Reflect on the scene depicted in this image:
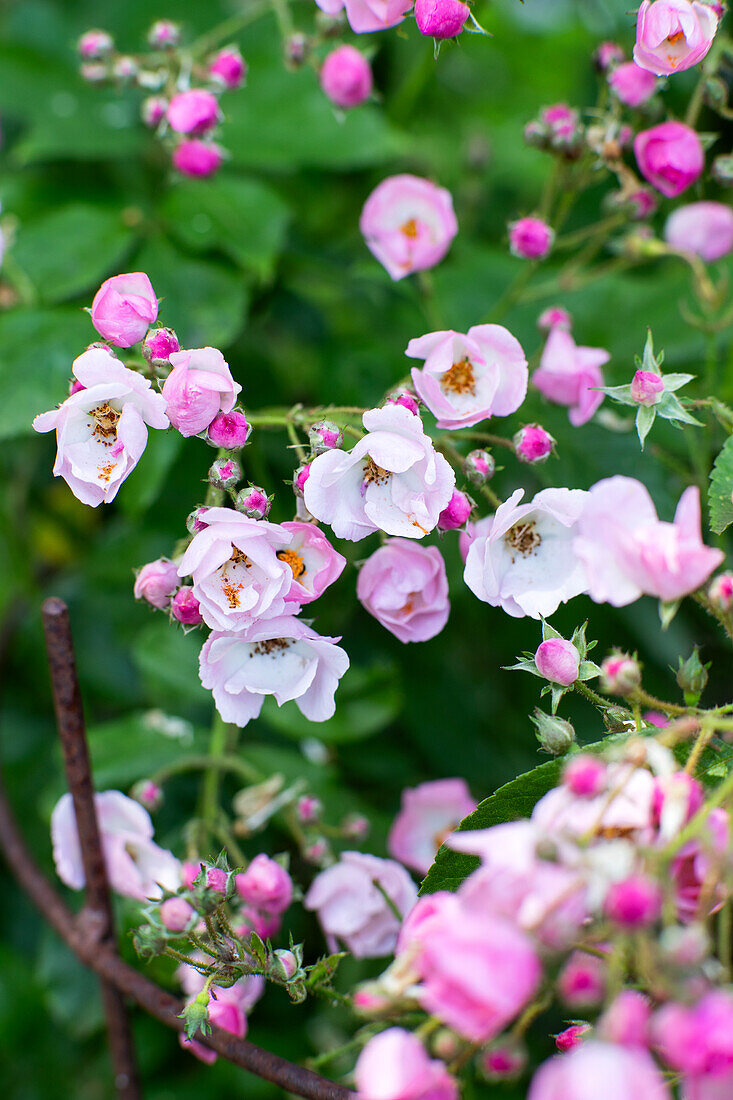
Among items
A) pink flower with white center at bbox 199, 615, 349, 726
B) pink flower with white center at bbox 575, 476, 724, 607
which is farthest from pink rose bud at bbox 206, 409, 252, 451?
pink flower with white center at bbox 575, 476, 724, 607

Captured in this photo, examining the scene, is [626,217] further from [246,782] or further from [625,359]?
[246,782]

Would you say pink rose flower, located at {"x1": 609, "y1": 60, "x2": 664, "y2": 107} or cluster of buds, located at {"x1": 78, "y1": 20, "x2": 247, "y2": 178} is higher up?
pink rose flower, located at {"x1": 609, "y1": 60, "x2": 664, "y2": 107}

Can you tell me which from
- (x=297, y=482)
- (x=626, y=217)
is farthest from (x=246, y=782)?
(x=626, y=217)

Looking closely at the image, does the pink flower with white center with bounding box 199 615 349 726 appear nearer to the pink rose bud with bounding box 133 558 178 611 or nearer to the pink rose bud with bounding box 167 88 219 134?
the pink rose bud with bounding box 133 558 178 611

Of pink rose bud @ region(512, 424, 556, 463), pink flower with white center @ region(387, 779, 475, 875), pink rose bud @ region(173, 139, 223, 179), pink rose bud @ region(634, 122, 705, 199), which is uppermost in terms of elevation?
Answer: pink rose bud @ region(634, 122, 705, 199)

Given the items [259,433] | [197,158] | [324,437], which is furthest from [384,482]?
[197,158]

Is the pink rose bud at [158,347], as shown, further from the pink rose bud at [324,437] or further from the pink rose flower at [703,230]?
the pink rose flower at [703,230]

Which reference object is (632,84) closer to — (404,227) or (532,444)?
(404,227)
